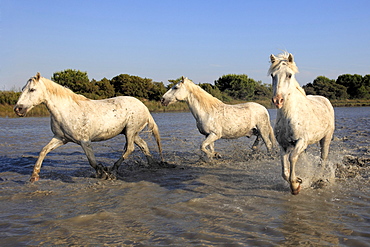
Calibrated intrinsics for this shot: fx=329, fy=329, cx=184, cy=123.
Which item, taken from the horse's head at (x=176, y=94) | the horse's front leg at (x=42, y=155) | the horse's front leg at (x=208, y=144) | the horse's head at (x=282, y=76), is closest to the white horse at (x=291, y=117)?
the horse's head at (x=282, y=76)

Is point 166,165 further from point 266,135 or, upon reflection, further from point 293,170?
point 293,170

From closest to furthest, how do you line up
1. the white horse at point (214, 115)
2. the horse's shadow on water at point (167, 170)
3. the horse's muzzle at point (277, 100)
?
the horse's muzzle at point (277, 100) < the horse's shadow on water at point (167, 170) < the white horse at point (214, 115)

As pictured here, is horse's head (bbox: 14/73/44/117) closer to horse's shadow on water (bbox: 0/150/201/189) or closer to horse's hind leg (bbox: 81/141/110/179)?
horse's hind leg (bbox: 81/141/110/179)

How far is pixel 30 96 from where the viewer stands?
6.36 m

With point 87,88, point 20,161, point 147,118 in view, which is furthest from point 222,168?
point 87,88

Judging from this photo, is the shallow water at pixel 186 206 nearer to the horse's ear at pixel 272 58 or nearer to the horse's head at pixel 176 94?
the horse's head at pixel 176 94

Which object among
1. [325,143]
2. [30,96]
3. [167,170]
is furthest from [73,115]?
[325,143]

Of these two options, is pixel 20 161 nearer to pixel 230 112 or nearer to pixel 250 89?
pixel 230 112

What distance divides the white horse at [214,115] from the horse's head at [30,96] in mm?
3198

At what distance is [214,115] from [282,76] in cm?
376

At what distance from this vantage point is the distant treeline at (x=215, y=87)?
137 feet

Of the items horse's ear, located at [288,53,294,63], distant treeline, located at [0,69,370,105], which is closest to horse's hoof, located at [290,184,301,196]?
horse's ear, located at [288,53,294,63]

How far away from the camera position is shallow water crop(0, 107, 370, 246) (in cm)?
370

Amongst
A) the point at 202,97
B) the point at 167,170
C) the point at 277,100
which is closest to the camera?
the point at 277,100
